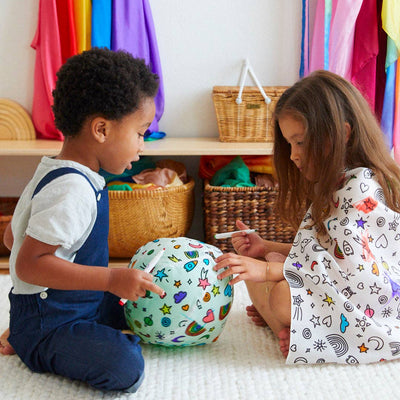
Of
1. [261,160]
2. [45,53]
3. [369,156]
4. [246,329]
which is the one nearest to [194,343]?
[246,329]

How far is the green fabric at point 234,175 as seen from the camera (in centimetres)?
203

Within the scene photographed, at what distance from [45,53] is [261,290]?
1.39 meters

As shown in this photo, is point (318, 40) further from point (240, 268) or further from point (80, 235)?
point (80, 235)

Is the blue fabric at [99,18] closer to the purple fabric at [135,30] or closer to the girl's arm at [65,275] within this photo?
the purple fabric at [135,30]

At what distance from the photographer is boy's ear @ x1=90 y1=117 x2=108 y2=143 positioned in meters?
1.15

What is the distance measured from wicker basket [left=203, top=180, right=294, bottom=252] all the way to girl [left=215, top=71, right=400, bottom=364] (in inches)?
25.9

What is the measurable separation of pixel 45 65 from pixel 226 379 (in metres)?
1.54

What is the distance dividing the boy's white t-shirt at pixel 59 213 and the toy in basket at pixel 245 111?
105cm

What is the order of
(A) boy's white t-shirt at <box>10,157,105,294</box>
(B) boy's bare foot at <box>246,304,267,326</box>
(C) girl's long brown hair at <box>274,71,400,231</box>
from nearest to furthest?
(A) boy's white t-shirt at <box>10,157,105,294</box> < (C) girl's long brown hair at <box>274,71,400,231</box> < (B) boy's bare foot at <box>246,304,267,326</box>

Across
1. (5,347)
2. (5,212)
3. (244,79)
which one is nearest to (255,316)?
(5,347)

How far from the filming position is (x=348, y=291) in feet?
4.08

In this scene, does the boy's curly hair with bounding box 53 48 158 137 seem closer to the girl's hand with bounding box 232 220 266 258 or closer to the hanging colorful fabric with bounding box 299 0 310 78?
the girl's hand with bounding box 232 220 266 258

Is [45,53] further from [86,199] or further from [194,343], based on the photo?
[194,343]

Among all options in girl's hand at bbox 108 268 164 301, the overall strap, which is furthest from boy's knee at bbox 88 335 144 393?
the overall strap
